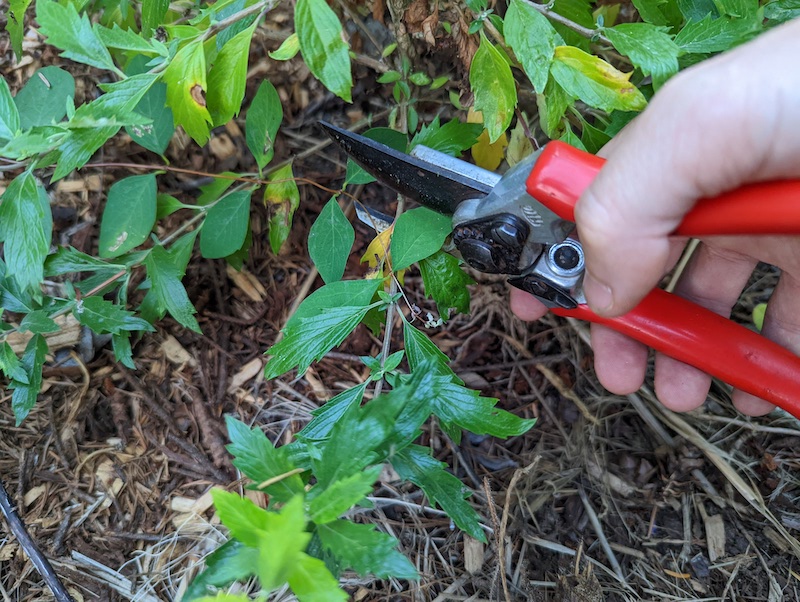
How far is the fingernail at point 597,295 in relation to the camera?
4.05ft

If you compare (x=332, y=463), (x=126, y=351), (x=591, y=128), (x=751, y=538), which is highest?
(x=591, y=128)

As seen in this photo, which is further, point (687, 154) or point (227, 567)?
point (687, 154)

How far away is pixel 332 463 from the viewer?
0.96 metres

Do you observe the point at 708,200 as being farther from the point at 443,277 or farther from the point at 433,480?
the point at 433,480

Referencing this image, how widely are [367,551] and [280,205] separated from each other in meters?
1.02

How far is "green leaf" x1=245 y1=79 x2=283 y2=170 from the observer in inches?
63.1

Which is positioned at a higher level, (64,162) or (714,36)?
(714,36)

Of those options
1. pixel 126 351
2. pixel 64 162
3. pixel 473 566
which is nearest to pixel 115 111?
pixel 64 162

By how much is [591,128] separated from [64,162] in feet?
3.76

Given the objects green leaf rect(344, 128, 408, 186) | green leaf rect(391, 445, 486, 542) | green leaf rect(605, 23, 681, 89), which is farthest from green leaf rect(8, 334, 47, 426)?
green leaf rect(605, 23, 681, 89)

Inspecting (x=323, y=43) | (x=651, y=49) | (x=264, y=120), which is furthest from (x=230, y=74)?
(x=651, y=49)

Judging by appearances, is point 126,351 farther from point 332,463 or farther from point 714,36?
point 714,36

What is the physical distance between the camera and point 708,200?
1079 mm

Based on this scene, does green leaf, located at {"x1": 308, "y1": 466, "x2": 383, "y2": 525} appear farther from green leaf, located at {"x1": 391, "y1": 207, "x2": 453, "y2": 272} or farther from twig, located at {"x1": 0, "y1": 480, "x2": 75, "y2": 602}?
twig, located at {"x1": 0, "y1": 480, "x2": 75, "y2": 602}
